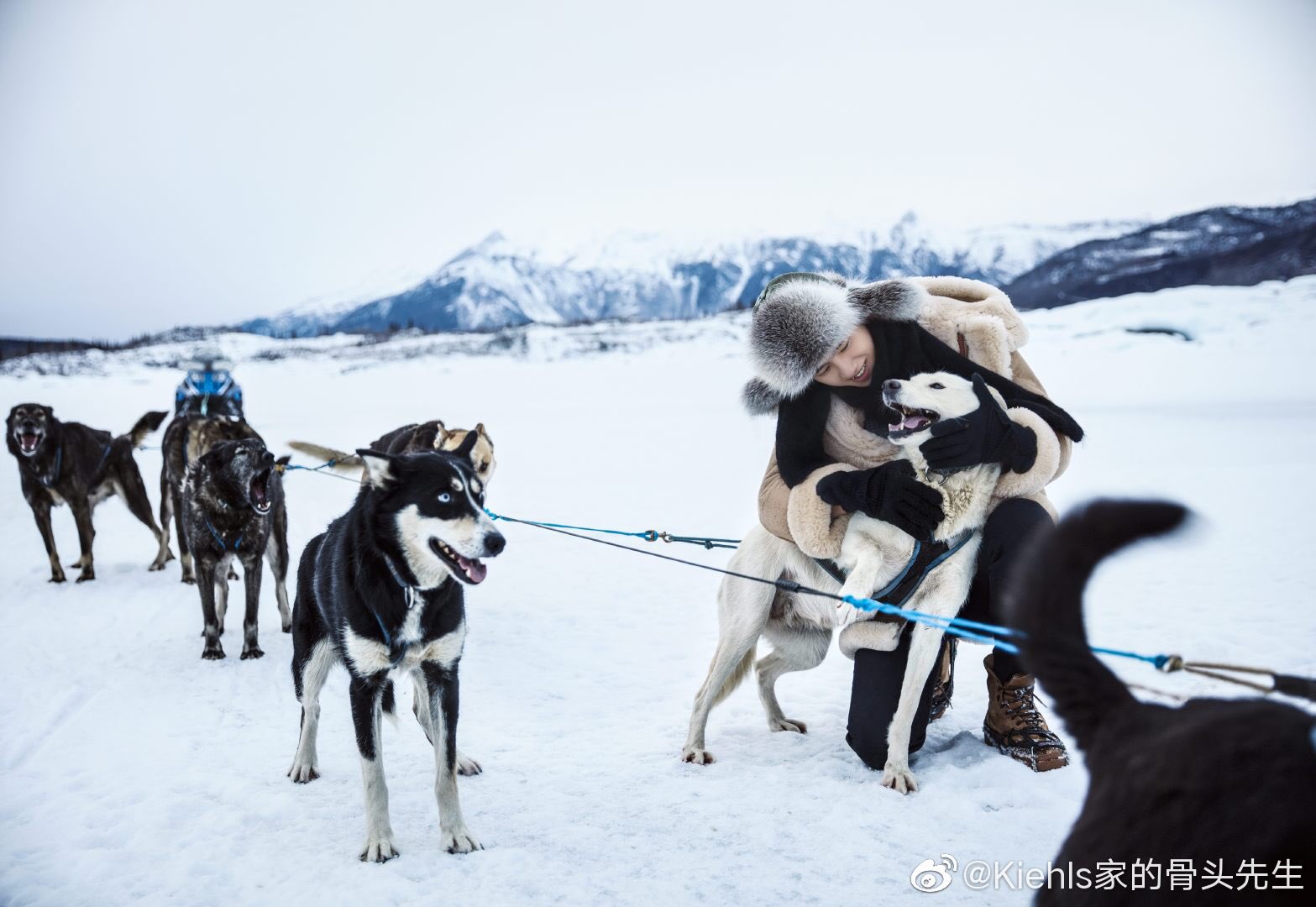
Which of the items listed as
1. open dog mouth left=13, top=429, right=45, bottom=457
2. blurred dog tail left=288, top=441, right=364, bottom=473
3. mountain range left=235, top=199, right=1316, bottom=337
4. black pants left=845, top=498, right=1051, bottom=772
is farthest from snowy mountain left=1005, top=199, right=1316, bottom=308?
open dog mouth left=13, top=429, right=45, bottom=457

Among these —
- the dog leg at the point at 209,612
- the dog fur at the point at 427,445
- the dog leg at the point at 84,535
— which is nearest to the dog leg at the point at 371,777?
the dog leg at the point at 209,612

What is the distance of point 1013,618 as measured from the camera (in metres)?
1.23

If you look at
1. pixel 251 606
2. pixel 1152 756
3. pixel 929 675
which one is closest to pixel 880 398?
pixel 929 675

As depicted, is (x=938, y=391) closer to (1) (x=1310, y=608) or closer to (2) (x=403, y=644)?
(2) (x=403, y=644)

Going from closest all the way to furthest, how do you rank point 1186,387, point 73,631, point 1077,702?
point 1077,702, point 73,631, point 1186,387

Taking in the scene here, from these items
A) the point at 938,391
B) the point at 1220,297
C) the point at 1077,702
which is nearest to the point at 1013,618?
the point at 1077,702

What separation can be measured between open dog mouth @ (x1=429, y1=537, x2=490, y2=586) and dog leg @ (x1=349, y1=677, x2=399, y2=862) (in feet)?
1.38

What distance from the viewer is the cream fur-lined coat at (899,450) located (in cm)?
255

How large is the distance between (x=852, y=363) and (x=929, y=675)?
3.59 feet

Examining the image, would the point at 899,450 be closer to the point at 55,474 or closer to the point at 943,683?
the point at 943,683

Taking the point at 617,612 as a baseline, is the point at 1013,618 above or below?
above

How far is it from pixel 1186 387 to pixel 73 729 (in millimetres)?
17708

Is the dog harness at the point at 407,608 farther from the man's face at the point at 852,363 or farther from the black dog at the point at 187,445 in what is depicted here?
the black dog at the point at 187,445

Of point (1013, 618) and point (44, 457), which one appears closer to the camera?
Answer: point (1013, 618)
